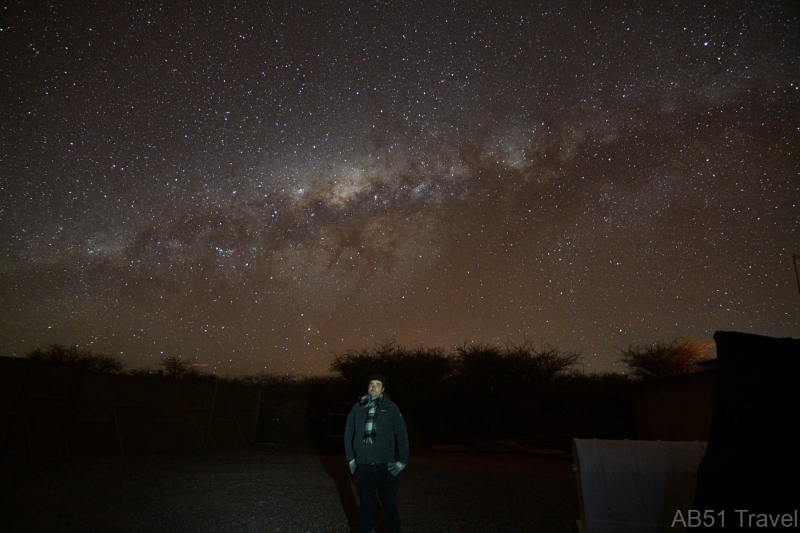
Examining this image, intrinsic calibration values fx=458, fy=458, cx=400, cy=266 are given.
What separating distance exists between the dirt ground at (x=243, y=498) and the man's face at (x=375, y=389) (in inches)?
76.9

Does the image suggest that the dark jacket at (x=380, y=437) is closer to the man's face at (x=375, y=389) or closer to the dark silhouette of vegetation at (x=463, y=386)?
the man's face at (x=375, y=389)

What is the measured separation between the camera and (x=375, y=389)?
192 inches

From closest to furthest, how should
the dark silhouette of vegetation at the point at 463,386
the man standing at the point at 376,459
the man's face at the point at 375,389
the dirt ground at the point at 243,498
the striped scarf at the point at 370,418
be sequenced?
A: 1. the man standing at the point at 376,459
2. the striped scarf at the point at 370,418
3. the man's face at the point at 375,389
4. the dirt ground at the point at 243,498
5. the dark silhouette of vegetation at the point at 463,386

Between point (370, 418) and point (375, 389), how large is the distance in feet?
1.02

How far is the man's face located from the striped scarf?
34 mm

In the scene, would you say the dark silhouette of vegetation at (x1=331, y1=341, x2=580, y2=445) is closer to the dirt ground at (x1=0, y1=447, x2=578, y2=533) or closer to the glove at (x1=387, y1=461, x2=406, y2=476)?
the dirt ground at (x1=0, y1=447, x2=578, y2=533)

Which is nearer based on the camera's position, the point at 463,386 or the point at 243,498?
the point at 243,498

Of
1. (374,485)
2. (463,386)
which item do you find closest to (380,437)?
(374,485)

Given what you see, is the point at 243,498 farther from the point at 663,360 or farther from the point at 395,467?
the point at 663,360

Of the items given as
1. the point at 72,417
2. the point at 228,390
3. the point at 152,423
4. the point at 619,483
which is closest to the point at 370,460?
the point at 619,483

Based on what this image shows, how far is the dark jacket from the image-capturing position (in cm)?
452

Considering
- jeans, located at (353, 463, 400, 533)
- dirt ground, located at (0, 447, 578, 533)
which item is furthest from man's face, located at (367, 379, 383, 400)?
dirt ground, located at (0, 447, 578, 533)

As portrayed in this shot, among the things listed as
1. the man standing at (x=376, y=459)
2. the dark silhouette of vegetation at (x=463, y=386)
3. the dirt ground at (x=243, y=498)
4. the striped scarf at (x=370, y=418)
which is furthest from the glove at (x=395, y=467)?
the dark silhouette of vegetation at (x=463, y=386)

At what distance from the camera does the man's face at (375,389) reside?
4863 millimetres
